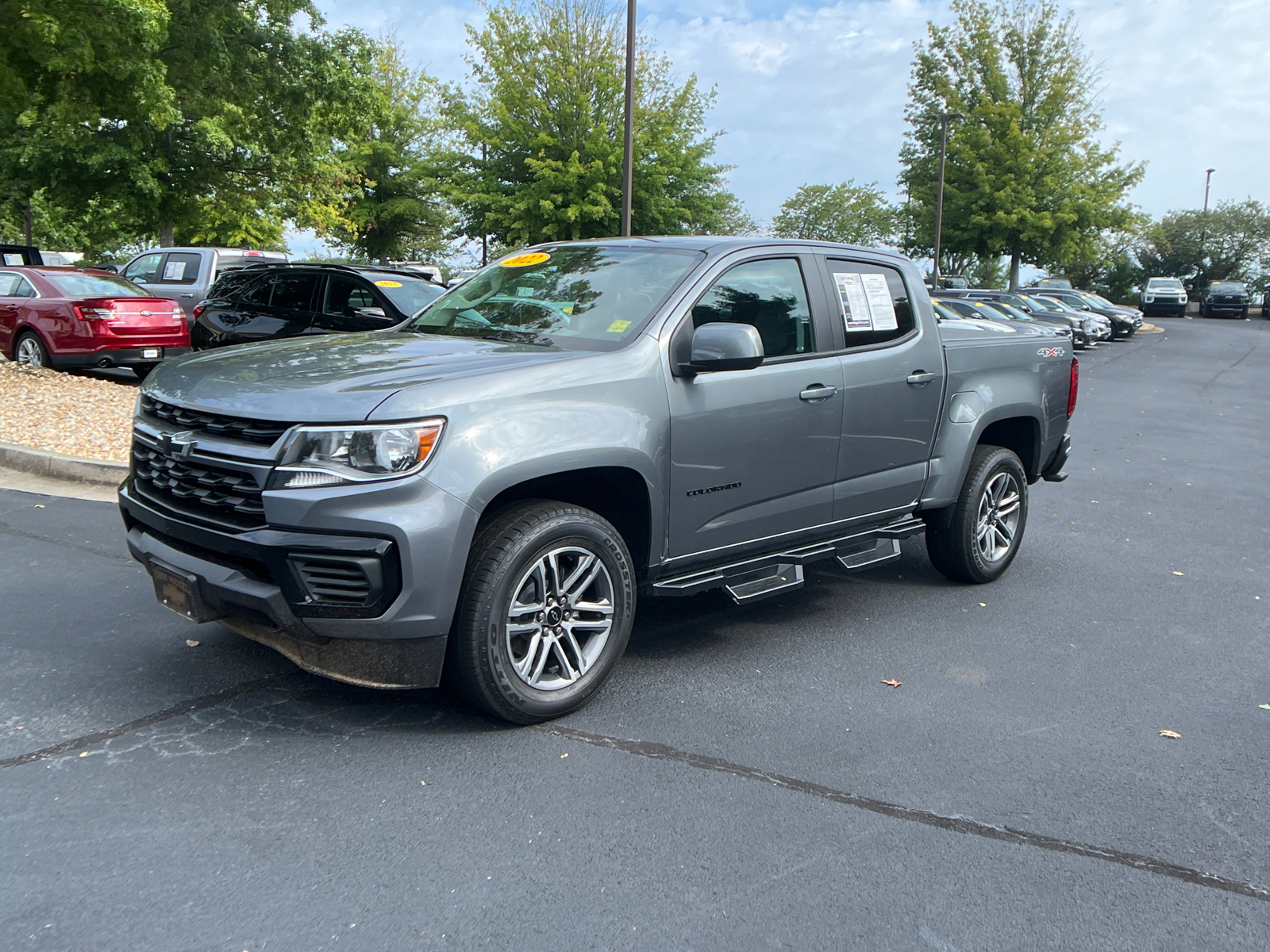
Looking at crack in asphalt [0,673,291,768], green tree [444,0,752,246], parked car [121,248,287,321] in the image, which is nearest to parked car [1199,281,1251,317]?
green tree [444,0,752,246]

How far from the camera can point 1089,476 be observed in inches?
396

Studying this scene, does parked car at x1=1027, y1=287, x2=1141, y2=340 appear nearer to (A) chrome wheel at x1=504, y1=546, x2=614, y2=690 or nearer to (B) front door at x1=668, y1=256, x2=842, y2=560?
(B) front door at x1=668, y1=256, x2=842, y2=560

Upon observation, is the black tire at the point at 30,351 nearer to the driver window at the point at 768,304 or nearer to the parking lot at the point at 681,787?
the parking lot at the point at 681,787

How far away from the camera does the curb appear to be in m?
7.94

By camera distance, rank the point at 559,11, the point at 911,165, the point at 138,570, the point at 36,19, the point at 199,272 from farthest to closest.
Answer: the point at 911,165
the point at 559,11
the point at 199,272
the point at 36,19
the point at 138,570

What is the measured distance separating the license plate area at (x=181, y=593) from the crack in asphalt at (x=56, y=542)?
85.2 inches

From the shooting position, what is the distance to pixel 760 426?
453cm

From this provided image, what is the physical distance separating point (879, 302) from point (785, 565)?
149cm

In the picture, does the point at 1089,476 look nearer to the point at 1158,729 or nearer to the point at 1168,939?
the point at 1158,729

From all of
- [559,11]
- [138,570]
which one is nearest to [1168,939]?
[138,570]

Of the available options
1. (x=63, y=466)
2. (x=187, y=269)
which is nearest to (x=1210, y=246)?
(x=187, y=269)

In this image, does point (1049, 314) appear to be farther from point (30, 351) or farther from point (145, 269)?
point (30, 351)

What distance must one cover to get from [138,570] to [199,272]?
1226 centimetres

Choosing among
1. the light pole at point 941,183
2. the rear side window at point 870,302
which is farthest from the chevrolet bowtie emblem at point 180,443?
the light pole at point 941,183
